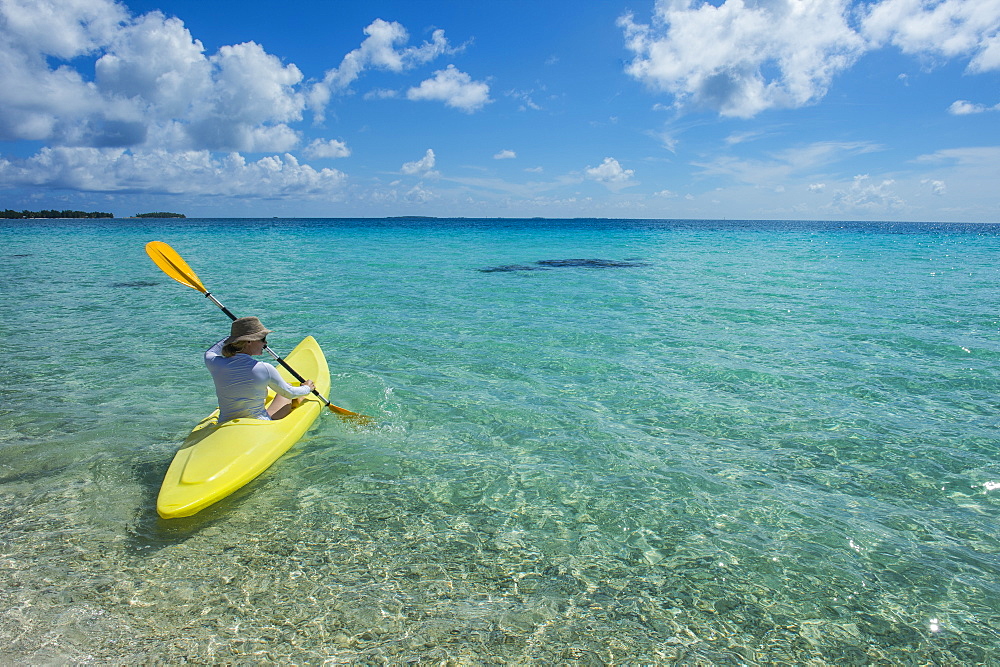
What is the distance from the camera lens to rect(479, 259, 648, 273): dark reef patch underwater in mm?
28522

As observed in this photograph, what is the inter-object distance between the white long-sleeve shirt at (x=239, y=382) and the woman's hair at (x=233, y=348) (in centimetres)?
4

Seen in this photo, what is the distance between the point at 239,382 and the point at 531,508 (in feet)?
11.3

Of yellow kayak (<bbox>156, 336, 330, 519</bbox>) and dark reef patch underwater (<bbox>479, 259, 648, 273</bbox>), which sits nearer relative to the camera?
yellow kayak (<bbox>156, 336, 330, 519</bbox>)

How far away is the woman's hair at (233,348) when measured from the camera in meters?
5.81

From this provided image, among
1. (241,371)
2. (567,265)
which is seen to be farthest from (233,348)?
(567,265)

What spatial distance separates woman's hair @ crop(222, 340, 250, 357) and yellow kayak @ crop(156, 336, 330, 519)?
0.79m

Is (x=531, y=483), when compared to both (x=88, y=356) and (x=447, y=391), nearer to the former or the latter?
(x=447, y=391)

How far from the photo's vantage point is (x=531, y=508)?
5.50 meters

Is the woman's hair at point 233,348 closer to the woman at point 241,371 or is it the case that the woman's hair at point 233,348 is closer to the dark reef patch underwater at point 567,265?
the woman at point 241,371

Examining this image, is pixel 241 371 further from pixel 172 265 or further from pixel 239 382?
pixel 172 265

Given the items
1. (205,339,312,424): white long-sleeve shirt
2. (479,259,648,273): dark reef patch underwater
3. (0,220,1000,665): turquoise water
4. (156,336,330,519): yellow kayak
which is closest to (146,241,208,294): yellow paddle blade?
(0,220,1000,665): turquoise water

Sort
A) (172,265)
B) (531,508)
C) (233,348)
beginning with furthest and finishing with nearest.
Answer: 1. (172,265)
2. (233,348)
3. (531,508)

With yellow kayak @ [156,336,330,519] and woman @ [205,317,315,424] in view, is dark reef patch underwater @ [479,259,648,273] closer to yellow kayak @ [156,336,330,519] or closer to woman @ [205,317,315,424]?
yellow kayak @ [156,336,330,519]

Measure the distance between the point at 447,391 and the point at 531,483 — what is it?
3272 mm
